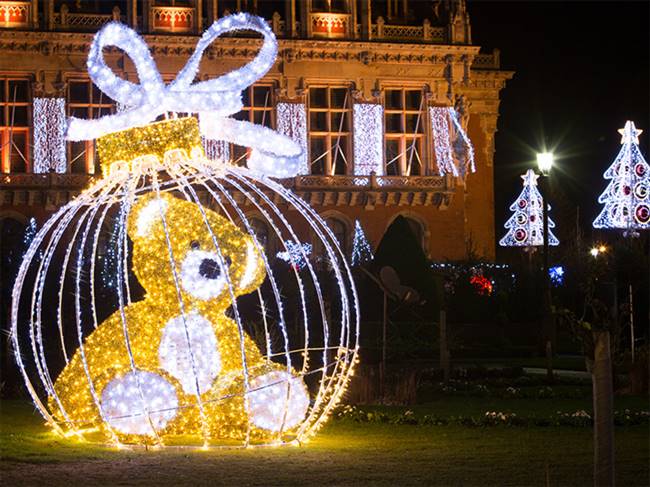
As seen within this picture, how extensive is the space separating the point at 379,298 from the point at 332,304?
7.10ft

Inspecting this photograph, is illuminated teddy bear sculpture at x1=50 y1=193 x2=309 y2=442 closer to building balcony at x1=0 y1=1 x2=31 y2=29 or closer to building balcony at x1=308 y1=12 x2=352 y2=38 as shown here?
building balcony at x1=0 y1=1 x2=31 y2=29

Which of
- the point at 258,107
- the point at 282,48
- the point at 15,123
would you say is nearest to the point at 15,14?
the point at 15,123

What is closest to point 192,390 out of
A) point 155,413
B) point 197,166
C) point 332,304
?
point 155,413

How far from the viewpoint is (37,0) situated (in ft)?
113

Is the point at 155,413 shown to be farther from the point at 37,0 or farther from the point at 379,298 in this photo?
the point at 37,0

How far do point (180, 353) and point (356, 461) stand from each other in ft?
6.33

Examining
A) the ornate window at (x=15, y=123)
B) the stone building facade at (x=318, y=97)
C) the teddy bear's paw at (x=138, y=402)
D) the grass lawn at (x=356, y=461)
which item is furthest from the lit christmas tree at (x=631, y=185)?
the teddy bear's paw at (x=138, y=402)

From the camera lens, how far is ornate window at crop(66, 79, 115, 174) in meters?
34.7

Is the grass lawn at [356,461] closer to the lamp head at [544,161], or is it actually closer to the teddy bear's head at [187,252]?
the teddy bear's head at [187,252]

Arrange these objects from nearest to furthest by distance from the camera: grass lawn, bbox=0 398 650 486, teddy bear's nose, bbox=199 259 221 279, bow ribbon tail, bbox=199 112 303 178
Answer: grass lawn, bbox=0 398 650 486
teddy bear's nose, bbox=199 259 221 279
bow ribbon tail, bbox=199 112 303 178

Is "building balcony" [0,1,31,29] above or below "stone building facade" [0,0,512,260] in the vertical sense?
above

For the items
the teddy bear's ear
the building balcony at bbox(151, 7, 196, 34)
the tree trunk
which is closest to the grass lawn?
the tree trunk

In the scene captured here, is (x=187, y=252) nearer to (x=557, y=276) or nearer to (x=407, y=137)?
(x=557, y=276)

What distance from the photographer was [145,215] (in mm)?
11008
